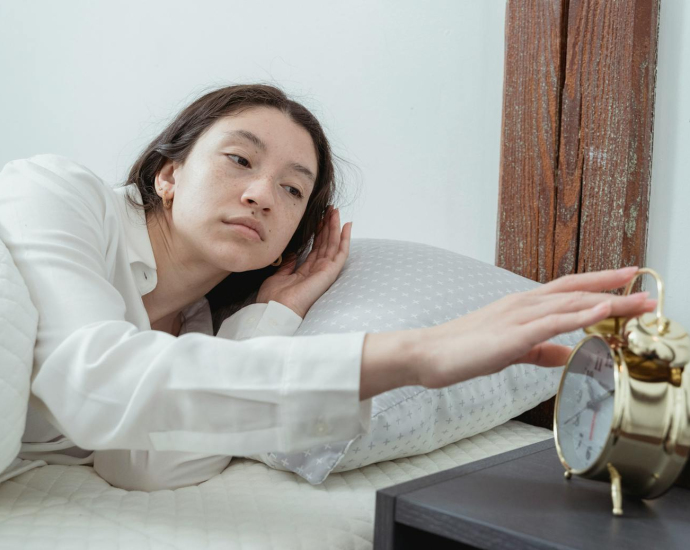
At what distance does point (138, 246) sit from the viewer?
136cm

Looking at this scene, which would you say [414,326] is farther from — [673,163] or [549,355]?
[673,163]

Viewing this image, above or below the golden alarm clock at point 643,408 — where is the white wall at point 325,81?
above

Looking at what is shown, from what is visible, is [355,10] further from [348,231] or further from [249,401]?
[249,401]

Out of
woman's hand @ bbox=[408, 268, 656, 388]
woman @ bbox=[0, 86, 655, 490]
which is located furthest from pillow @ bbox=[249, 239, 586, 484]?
woman's hand @ bbox=[408, 268, 656, 388]

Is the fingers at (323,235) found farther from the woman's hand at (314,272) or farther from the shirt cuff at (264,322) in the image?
the shirt cuff at (264,322)

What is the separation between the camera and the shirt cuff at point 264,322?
4.63 ft

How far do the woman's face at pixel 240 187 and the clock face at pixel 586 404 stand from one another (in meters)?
0.70

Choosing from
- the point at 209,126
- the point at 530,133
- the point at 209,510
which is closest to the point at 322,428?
the point at 209,510

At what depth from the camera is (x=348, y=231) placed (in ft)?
5.10

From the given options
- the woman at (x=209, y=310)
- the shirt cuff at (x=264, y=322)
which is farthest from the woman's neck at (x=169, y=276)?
the shirt cuff at (x=264, y=322)

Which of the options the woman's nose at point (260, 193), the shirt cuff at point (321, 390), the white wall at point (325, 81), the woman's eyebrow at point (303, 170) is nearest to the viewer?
the shirt cuff at point (321, 390)

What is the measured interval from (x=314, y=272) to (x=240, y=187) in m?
0.28

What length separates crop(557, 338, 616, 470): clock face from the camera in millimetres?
763

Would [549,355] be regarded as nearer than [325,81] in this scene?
Yes
